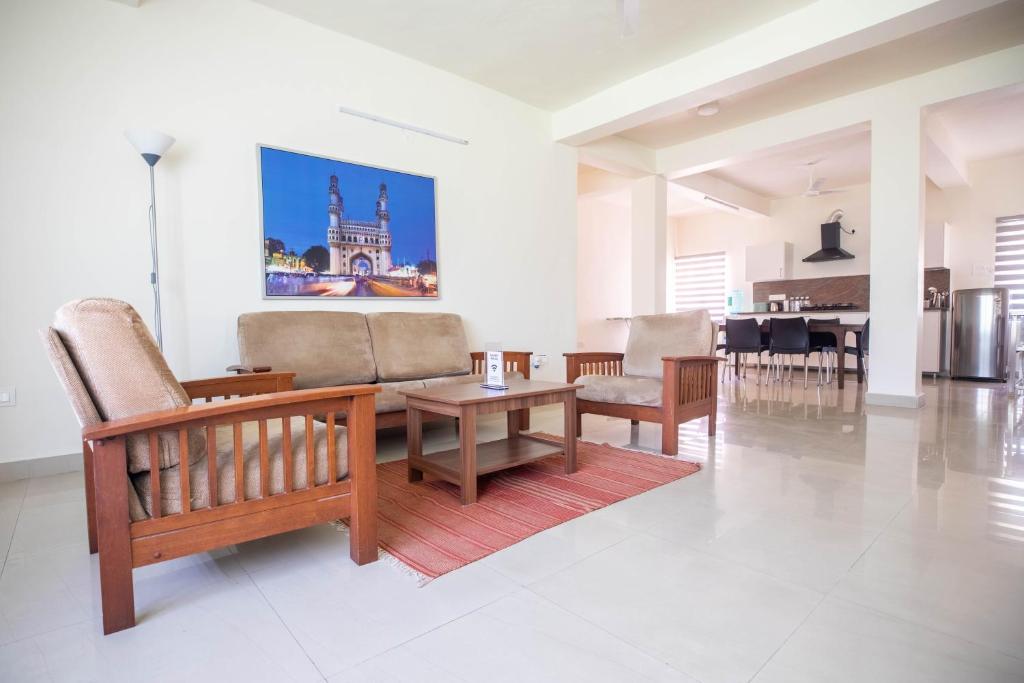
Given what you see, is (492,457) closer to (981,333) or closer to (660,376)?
(660,376)

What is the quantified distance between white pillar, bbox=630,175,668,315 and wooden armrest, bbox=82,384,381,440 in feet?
17.0

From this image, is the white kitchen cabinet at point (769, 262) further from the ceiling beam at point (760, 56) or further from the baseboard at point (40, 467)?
the baseboard at point (40, 467)

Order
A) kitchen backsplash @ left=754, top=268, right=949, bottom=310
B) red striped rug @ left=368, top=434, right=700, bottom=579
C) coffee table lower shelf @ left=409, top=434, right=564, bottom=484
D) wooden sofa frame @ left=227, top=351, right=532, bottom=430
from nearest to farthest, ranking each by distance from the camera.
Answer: red striped rug @ left=368, top=434, right=700, bottom=579
coffee table lower shelf @ left=409, top=434, right=564, bottom=484
wooden sofa frame @ left=227, top=351, right=532, bottom=430
kitchen backsplash @ left=754, top=268, right=949, bottom=310

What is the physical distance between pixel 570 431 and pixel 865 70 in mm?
4376

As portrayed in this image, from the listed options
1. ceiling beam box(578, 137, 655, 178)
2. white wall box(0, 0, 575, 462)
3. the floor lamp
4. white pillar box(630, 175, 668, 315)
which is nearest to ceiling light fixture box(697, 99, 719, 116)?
ceiling beam box(578, 137, 655, 178)

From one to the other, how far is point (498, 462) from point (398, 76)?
3.34 meters

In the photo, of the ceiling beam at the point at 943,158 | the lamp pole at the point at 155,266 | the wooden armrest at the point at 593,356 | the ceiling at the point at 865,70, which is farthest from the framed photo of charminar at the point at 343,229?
the ceiling beam at the point at 943,158

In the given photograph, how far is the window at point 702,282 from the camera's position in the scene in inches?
387

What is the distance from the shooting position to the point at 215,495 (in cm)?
152

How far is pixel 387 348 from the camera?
3.69 meters

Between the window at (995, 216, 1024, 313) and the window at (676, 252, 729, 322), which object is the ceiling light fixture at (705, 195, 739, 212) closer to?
the window at (676, 252, 729, 322)

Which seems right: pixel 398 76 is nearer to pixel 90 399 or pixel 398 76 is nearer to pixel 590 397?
pixel 590 397

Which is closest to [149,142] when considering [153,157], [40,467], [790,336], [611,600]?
[153,157]

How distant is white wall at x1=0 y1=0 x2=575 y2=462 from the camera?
2.78 meters
